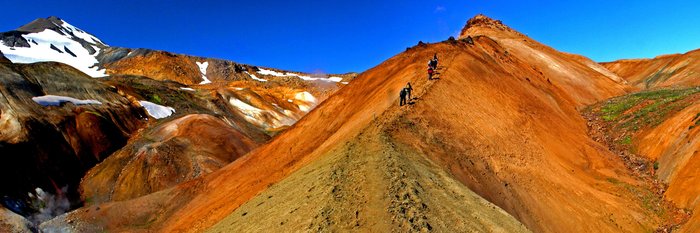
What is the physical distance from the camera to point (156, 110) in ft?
170

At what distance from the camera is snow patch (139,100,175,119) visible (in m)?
50.8

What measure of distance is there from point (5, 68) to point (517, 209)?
38980mm

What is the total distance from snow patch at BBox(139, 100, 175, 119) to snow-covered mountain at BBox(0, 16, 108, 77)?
7958 centimetres

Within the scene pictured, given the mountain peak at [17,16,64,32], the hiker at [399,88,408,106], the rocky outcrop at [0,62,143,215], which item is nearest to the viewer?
the hiker at [399,88,408,106]

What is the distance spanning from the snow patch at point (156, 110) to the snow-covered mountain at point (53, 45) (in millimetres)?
79584

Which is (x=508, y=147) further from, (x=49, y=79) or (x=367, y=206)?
(x=49, y=79)

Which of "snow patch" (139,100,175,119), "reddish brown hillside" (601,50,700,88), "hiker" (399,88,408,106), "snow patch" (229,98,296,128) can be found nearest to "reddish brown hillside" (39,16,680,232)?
"hiker" (399,88,408,106)

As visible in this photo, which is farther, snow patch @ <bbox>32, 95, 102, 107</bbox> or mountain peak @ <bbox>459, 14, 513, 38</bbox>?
mountain peak @ <bbox>459, 14, 513, 38</bbox>

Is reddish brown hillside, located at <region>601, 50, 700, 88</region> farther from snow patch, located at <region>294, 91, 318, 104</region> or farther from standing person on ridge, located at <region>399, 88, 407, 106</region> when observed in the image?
snow patch, located at <region>294, 91, 318, 104</region>

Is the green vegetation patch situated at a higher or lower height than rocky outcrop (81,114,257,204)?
lower

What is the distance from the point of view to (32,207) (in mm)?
28109

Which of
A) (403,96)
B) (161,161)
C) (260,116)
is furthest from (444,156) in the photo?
(260,116)

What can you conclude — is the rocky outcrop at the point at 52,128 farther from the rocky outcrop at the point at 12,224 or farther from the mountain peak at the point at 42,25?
the mountain peak at the point at 42,25

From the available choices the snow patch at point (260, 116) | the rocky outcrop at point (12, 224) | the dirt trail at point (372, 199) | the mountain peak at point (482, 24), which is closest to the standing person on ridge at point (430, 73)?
the dirt trail at point (372, 199)
